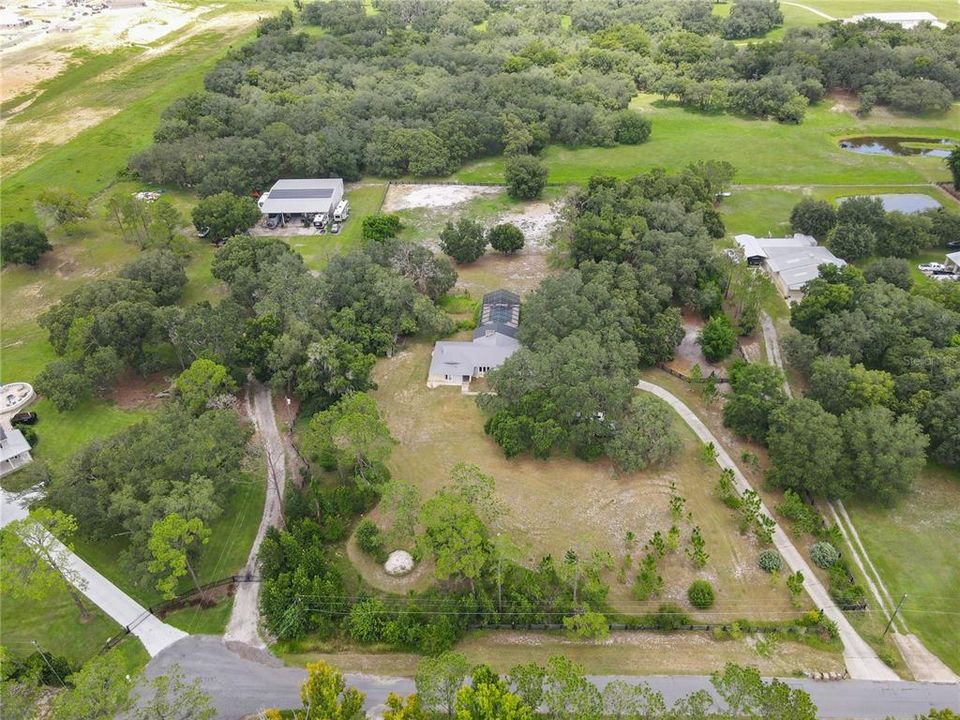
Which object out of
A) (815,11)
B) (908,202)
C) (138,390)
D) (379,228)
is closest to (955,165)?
(908,202)

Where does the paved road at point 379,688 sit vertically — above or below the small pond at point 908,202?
below

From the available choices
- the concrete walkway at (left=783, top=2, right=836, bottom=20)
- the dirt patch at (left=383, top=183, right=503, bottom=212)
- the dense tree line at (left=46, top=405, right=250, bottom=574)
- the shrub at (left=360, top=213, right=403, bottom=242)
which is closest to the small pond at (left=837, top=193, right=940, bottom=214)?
the dirt patch at (left=383, top=183, right=503, bottom=212)

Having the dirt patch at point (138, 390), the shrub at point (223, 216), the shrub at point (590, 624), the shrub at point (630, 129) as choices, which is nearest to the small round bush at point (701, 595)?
the shrub at point (590, 624)

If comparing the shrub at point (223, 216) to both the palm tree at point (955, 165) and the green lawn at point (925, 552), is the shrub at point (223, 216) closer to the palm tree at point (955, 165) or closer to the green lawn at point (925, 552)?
the green lawn at point (925, 552)

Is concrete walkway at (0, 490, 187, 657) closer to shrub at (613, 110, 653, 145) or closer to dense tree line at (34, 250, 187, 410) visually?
dense tree line at (34, 250, 187, 410)

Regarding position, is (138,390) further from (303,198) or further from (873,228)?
(873,228)

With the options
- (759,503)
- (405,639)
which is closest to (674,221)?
(759,503)
